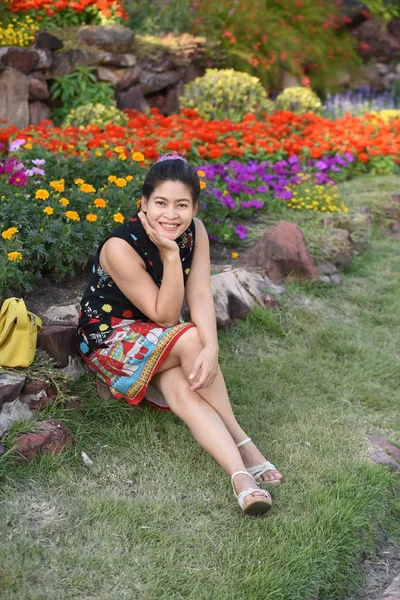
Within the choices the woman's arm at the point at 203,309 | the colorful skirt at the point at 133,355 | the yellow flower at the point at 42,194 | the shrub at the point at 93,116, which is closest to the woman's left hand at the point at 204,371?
the woman's arm at the point at 203,309

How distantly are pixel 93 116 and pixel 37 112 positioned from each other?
73 centimetres

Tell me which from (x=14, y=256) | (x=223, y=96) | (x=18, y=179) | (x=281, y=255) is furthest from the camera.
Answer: (x=223, y=96)

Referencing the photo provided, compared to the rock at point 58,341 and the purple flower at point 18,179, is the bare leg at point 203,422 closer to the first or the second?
the rock at point 58,341

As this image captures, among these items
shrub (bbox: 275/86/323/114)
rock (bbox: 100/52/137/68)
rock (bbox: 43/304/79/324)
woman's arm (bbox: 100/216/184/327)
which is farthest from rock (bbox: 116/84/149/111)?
woman's arm (bbox: 100/216/184/327)

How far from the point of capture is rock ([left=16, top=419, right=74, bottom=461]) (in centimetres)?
279

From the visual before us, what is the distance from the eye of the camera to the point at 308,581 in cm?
240

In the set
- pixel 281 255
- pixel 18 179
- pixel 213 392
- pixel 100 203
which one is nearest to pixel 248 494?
pixel 213 392

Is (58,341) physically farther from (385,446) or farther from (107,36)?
(107,36)

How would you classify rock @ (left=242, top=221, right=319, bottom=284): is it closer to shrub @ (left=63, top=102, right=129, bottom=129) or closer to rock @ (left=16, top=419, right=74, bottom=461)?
rock @ (left=16, top=419, right=74, bottom=461)

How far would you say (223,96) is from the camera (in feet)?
25.9

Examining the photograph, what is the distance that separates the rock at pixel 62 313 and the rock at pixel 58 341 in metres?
0.15

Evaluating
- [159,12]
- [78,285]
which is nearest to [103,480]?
[78,285]

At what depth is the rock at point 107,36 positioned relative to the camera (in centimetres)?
760

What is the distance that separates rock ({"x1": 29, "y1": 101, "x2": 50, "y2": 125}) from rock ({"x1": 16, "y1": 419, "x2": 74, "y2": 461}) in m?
4.92
